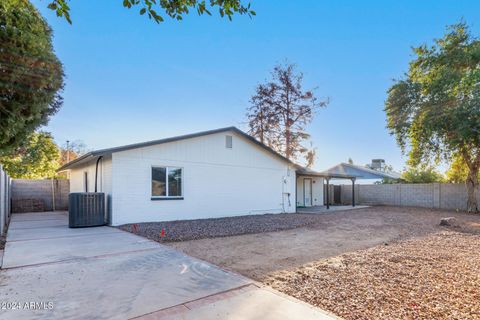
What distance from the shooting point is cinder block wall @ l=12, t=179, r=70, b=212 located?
567 inches

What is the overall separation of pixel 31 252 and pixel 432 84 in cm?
1745

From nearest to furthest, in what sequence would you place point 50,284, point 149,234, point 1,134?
point 50,284 → point 1,134 → point 149,234

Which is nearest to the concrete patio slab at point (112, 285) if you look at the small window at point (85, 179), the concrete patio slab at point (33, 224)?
the concrete patio slab at point (33, 224)

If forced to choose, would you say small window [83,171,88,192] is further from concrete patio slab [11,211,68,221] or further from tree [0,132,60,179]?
tree [0,132,60,179]

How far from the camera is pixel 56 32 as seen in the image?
307 inches

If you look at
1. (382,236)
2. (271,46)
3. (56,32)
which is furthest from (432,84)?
(56,32)

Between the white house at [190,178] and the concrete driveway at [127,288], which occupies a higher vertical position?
the white house at [190,178]

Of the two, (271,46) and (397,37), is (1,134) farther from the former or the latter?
(397,37)

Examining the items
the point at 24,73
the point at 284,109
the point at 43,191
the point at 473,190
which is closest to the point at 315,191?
the point at 284,109

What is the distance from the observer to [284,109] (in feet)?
71.9

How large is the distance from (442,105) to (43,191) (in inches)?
851

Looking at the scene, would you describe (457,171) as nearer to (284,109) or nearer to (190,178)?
(284,109)

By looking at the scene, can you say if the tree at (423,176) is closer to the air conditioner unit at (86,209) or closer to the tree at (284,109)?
the tree at (284,109)

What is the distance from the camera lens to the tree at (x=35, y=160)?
19.3 meters
